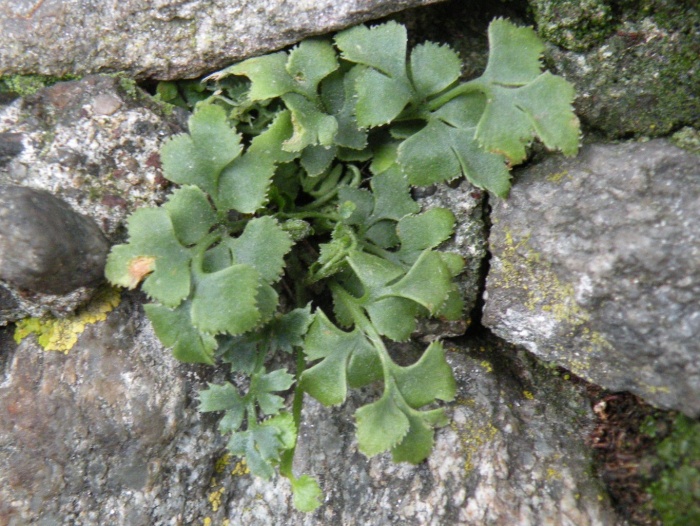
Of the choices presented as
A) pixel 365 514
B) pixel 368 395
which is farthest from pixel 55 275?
pixel 365 514

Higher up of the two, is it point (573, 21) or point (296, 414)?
point (573, 21)

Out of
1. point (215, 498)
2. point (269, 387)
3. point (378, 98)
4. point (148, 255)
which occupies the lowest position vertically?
point (215, 498)

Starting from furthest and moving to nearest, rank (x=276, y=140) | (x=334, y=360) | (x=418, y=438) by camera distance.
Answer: (x=276, y=140) < (x=334, y=360) < (x=418, y=438)

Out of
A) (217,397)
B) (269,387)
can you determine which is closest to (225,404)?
(217,397)

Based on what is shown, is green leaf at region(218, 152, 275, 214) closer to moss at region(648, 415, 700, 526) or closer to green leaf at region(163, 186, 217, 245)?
green leaf at region(163, 186, 217, 245)

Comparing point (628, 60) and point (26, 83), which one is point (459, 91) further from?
point (26, 83)

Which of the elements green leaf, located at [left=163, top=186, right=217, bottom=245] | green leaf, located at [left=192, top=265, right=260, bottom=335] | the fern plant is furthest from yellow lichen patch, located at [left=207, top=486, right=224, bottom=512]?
green leaf, located at [left=163, top=186, right=217, bottom=245]

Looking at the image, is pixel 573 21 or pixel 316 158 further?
pixel 316 158
